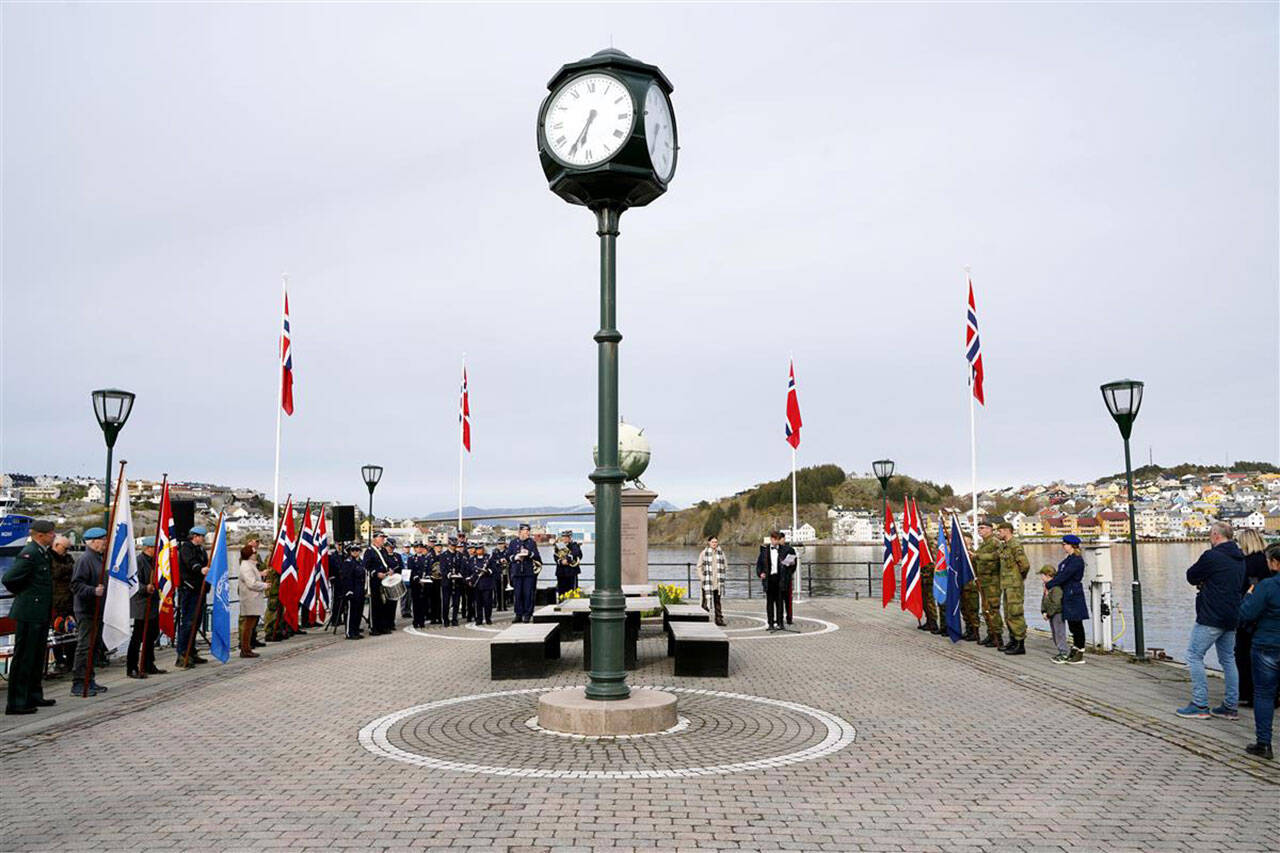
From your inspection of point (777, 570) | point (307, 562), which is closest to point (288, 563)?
point (307, 562)

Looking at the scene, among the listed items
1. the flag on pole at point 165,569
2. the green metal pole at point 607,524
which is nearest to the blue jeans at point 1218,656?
the green metal pole at point 607,524

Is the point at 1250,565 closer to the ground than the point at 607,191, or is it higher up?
closer to the ground

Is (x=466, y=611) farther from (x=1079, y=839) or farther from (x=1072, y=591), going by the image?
(x=1079, y=839)

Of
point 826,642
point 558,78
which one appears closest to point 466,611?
point 826,642

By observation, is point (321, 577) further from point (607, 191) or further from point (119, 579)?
point (607, 191)

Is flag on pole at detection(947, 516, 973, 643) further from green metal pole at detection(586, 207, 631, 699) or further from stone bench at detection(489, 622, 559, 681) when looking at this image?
green metal pole at detection(586, 207, 631, 699)

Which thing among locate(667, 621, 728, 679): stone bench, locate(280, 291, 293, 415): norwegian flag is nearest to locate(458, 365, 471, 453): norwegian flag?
locate(280, 291, 293, 415): norwegian flag

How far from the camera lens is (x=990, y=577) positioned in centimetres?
1385

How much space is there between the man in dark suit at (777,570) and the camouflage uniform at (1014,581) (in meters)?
3.85

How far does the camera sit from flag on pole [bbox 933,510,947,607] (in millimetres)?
15516

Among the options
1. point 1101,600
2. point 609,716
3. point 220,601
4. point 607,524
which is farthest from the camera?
point 1101,600

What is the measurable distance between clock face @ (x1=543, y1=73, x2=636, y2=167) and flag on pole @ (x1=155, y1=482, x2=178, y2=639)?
731cm

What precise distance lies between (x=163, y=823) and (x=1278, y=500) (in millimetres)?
65228

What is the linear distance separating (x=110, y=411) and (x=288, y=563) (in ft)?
13.8
